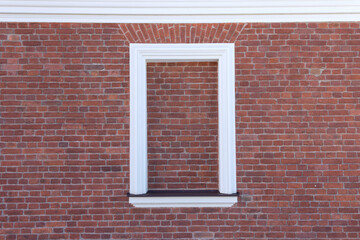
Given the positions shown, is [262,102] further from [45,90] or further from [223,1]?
[45,90]

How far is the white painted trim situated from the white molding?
6.66 feet

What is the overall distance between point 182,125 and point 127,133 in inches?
25.8

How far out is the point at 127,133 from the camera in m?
3.53

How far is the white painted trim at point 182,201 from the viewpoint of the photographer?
137 inches

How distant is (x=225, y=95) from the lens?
3535mm

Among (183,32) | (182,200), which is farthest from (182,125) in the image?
(183,32)

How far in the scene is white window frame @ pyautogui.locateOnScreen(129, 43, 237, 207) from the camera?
11.5 feet

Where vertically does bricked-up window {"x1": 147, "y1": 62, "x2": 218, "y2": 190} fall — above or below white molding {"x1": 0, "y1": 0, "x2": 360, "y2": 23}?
below

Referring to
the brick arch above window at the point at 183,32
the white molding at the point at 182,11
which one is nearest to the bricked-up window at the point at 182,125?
the brick arch above window at the point at 183,32

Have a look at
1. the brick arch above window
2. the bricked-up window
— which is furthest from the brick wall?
the bricked-up window

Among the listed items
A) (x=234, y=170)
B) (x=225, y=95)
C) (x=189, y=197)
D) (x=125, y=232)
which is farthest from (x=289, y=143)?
(x=125, y=232)

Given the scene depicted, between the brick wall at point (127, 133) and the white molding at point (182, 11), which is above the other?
the white molding at point (182, 11)

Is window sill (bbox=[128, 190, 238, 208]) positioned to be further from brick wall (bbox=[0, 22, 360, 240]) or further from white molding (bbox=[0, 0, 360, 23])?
white molding (bbox=[0, 0, 360, 23])

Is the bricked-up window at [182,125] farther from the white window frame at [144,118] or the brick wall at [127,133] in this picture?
the brick wall at [127,133]
